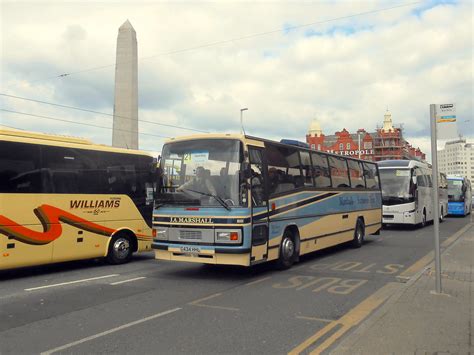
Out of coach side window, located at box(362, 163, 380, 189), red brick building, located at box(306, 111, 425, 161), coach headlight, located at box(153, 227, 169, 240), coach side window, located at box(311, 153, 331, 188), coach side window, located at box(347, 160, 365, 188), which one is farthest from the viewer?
red brick building, located at box(306, 111, 425, 161)

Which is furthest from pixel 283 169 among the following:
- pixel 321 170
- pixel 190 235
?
pixel 190 235

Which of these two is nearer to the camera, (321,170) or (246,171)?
(246,171)

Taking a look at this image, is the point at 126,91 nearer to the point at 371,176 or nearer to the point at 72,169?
the point at 371,176

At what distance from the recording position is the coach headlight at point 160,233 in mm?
9426

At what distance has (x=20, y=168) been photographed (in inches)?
366

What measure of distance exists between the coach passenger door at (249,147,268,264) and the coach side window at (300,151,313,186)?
7.32 feet

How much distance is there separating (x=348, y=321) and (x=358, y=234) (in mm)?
9236

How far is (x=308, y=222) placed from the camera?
1138 centimetres

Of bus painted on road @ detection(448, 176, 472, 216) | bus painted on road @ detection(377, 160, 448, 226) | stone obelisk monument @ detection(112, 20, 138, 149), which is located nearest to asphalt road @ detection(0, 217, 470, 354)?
bus painted on road @ detection(377, 160, 448, 226)

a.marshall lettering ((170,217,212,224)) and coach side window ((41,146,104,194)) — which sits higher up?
coach side window ((41,146,104,194))

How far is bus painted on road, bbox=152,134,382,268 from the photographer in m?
8.73

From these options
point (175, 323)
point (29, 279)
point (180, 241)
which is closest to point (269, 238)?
point (180, 241)

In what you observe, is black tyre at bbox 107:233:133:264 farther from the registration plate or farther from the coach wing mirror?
the coach wing mirror

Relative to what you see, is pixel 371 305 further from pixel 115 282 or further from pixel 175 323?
pixel 115 282
